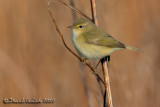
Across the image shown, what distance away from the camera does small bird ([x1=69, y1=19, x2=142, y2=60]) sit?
3818mm

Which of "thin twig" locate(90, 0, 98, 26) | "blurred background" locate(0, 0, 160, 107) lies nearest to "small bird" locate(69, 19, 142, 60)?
"blurred background" locate(0, 0, 160, 107)

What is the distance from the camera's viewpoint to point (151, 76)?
423 cm

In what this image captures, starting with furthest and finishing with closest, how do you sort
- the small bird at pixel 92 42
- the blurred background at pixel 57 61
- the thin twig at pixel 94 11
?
the blurred background at pixel 57 61 < the small bird at pixel 92 42 < the thin twig at pixel 94 11

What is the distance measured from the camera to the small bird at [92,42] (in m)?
3.82

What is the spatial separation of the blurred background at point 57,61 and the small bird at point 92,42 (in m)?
0.24

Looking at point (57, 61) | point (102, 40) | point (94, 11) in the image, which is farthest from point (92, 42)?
point (57, 61)

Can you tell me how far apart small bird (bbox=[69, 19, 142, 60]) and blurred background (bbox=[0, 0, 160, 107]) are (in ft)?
0.79

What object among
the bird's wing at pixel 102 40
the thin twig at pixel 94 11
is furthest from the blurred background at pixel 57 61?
the thin twig at pixel 94 11

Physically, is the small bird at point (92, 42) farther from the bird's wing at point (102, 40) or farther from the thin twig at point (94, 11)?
the thin twig at point (94, 11)

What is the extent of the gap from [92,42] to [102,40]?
15cm

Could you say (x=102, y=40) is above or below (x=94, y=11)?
below

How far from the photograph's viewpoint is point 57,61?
5012 millimetres

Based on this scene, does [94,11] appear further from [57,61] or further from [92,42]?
[57,61]

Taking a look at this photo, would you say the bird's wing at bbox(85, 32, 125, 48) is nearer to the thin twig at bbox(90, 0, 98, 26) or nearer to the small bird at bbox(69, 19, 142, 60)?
the small bird at bbox(69, 19, 142, 60)
